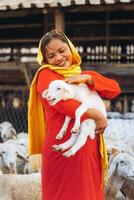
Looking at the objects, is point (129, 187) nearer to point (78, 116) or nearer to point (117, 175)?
point (117, 175)

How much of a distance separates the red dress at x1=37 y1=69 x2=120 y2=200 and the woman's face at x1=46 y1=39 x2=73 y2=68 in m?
0.10

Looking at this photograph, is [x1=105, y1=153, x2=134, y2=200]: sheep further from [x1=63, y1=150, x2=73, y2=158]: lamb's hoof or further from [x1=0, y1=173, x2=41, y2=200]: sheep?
[x1=63, y1=150, x2=73, y2=158]: lamb's hoof

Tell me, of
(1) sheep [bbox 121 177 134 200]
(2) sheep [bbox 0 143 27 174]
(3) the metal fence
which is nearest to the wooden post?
(3) the metal fence

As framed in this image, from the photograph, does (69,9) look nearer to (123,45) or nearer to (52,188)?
(123,45)

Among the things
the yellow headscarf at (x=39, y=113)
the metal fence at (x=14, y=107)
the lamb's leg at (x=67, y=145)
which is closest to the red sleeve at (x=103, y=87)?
the yellow headscarf at (x=39, y=113)

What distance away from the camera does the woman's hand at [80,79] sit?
392cm

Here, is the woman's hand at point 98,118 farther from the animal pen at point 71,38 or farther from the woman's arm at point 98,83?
the animal pen at point 71,38

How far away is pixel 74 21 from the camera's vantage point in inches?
535

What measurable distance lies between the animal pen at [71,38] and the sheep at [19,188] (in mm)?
4893

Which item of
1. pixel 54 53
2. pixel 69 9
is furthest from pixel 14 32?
pixel 54 53

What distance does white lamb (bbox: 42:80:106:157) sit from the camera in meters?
3.80

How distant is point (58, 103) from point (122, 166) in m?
3.20

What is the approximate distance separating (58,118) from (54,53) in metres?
0.45

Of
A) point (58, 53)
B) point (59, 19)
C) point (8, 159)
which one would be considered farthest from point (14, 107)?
point (58, 53)
